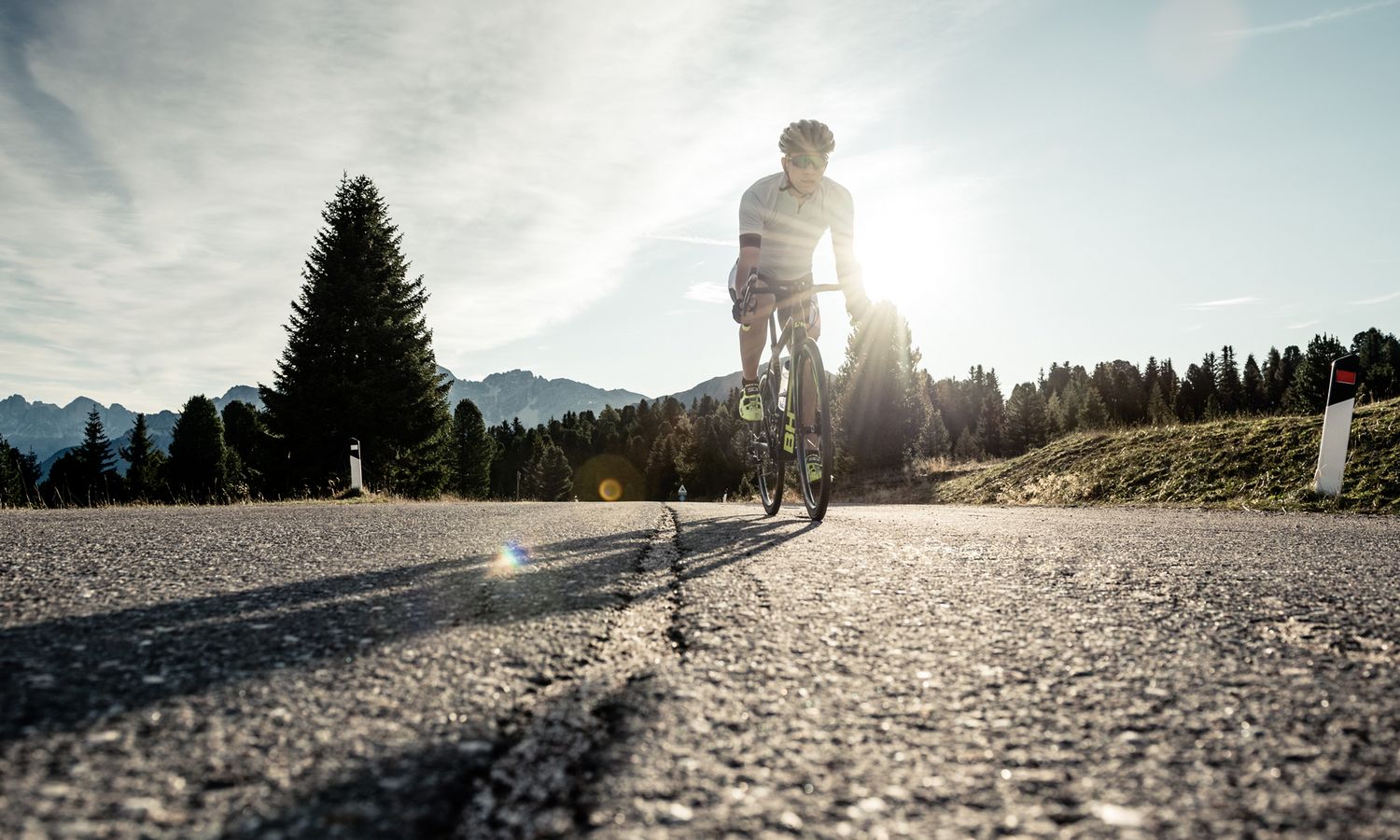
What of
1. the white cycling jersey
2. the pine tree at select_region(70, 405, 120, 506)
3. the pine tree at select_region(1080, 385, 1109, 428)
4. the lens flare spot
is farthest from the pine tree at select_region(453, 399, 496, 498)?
the lens flare spot

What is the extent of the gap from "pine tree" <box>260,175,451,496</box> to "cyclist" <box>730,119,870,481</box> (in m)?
21.6

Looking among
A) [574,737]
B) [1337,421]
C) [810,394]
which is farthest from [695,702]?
[1337,421]

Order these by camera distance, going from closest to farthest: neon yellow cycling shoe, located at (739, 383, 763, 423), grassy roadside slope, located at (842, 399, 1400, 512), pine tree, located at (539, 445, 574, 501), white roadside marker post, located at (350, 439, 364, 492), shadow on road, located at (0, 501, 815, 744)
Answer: shadow on road, located at (0, 501, 815, 744) < neon yellow cycling shoe, located at (739, 383, 763, 423) < grassy roadside slope, located at (842, 399, 1400, 512) < white roadside marker post, located at (350, 439, 364, 492) < pine tree, located at (539, 445, 574, 501)

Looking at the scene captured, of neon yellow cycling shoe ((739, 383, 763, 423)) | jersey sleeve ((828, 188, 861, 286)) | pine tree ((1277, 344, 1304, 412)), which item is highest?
pine tree ((1277, 344, 1304, 412))

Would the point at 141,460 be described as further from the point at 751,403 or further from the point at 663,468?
the point at 751,403

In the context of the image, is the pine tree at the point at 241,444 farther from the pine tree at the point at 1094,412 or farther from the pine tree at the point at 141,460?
the pine tree at the point at 1094,412

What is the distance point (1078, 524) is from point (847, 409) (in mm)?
29685

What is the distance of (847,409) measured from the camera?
34281 mm

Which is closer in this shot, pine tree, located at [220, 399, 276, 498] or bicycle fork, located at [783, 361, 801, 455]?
bicycle fork, located at [783, 361, 801, 455]

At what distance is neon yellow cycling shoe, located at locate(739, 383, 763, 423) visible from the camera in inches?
249

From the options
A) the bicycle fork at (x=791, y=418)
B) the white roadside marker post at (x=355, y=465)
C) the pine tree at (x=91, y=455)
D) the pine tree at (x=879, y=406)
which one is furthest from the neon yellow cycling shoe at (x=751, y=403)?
the pine tree at (x=91, y=455)

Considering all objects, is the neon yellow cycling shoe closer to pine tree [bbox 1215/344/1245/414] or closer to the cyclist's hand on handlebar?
the cyclist's hand on handlebar

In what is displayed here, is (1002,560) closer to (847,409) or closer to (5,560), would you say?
(5,560)

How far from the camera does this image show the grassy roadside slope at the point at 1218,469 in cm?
701
